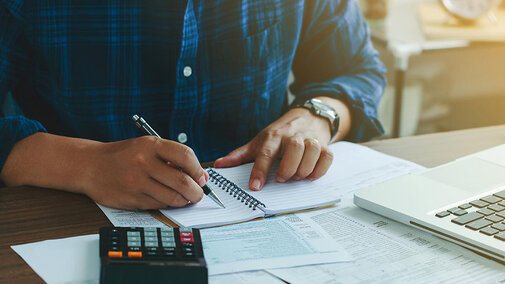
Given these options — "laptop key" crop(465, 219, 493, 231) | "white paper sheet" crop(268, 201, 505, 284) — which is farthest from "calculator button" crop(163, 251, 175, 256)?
"laptop key" crop(465, 219, 493, 231)

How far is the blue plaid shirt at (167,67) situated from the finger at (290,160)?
0.29 metres

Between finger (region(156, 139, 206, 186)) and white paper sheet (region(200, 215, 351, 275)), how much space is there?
0.28ft

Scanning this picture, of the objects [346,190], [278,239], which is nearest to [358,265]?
[278,239]

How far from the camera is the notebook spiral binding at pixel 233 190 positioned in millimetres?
775

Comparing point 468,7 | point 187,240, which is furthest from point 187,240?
point 468,7

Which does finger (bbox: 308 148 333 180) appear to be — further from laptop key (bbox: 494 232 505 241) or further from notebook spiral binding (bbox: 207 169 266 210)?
laptop key (bbox: 494 232 505 241)

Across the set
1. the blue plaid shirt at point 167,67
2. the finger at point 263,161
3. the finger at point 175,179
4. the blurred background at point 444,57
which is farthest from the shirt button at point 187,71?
the blurred background at point 444,57

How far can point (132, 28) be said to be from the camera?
104 centimetres

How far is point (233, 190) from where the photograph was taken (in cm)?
82

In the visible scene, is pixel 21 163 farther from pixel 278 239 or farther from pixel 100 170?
pixel 278 239

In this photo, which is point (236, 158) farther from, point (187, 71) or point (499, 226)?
point (499, 226)

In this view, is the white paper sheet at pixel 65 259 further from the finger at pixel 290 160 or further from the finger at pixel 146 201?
the finger at pixel 290 160

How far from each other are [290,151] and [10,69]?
1.72 feet

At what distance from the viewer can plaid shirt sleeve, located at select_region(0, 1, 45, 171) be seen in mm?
878
